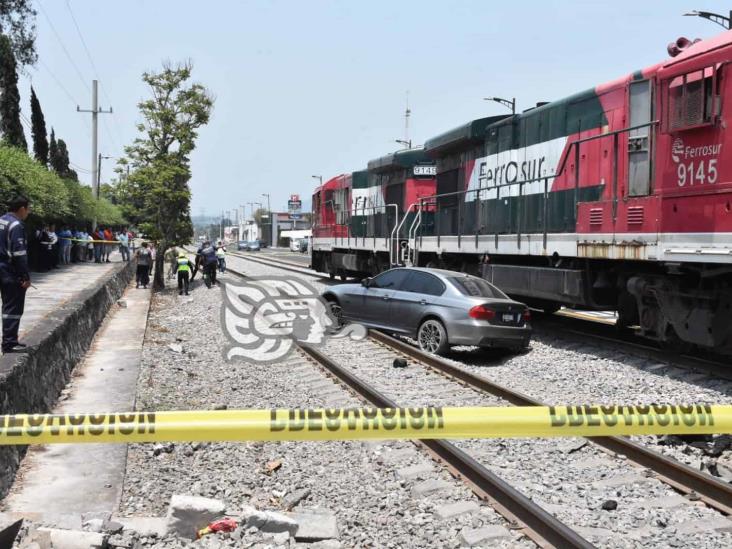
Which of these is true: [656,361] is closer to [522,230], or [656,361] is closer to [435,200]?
[522,230]

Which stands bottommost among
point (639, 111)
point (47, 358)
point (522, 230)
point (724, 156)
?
point (47, 358)

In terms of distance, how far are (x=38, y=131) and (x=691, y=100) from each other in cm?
3557

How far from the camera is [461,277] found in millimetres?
12633

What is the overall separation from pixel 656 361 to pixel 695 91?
3939mm

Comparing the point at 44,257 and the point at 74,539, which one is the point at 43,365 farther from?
the point at 44,257

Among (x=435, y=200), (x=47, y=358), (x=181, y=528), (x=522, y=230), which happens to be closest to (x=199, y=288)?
(x=435, y=200)

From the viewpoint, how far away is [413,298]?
12.8 m

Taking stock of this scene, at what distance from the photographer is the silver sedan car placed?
1155cm

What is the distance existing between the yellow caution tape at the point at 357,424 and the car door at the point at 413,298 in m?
8.90

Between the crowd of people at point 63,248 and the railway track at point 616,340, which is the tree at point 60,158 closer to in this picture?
the crowd of people at point 63,248

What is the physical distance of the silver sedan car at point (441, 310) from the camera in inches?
455

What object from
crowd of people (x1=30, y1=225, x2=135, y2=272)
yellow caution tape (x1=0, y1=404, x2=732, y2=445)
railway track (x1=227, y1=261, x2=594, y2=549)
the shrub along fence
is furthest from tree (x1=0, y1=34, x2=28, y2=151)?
yellow caution tape (x1=0, y1=404, x2=732, y2=445)

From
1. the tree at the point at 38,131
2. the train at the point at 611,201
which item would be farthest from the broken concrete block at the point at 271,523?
the tree at the point at 38,131

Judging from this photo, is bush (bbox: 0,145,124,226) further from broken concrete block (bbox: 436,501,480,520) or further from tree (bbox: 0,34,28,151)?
broken concrete block (bbox: 436,501,480,520)
